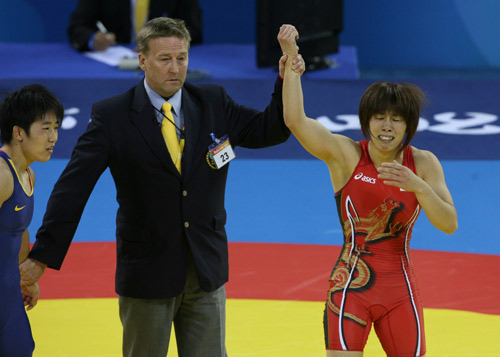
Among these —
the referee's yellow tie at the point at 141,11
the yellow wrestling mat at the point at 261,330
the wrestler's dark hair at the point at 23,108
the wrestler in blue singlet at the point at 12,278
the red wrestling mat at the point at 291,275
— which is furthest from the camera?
the referee's yellow tie at the point at 141,11

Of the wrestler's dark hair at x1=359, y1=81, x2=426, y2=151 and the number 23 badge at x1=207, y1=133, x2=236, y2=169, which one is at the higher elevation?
the wrestler's dark hair at x1=359, y1=81, x2=426, y2=151

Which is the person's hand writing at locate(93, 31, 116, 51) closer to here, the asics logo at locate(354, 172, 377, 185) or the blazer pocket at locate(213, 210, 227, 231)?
the blazer pocket at locate(213, 210, 227, 231)

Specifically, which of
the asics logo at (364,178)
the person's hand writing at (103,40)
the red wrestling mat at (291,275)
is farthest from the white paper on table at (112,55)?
the asics logo at (364,178)

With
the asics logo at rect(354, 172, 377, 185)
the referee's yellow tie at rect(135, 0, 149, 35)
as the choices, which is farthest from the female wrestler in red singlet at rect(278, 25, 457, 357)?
the referee's yellow tie at rect(135, 0, 149, 35)

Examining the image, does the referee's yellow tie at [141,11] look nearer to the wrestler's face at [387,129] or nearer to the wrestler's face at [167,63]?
the wrestler's face at [167,63]

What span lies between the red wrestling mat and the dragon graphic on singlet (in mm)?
1802

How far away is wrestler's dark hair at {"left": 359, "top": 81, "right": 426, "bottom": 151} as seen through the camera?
3709mm

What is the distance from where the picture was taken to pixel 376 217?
12.3ft

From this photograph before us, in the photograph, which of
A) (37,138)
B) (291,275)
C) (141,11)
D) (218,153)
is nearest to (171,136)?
(218,153)

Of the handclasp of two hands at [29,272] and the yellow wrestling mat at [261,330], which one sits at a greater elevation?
the handclasp of two hands at [29,272]

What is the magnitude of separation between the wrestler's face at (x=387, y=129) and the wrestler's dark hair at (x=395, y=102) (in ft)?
0.07

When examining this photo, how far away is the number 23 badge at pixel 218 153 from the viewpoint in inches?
146

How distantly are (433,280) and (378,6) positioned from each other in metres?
8.44

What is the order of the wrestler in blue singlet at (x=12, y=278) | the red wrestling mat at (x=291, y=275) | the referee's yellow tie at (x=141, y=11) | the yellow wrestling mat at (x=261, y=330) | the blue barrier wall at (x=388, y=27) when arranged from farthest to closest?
1. the blue barrier wall at (x=388, y=27)
2. the referee's yellow tie at (x=141, y=11)
3. the red wrestling mat at (x=291, y=275)
4. the yellow wrestling mat at (x=261, y=330)
5. the wrestler in blue singlet at (x=12, y=278)
